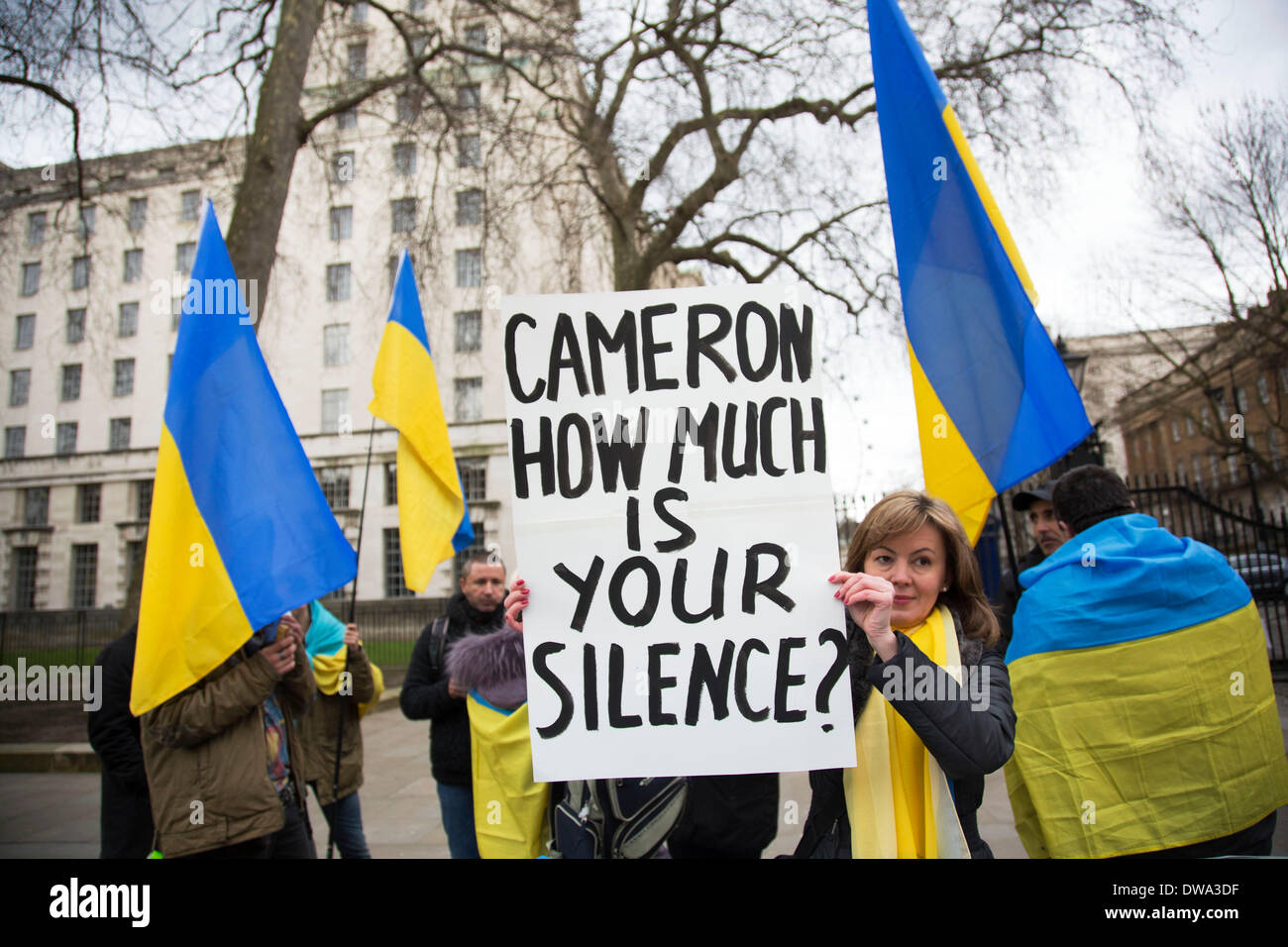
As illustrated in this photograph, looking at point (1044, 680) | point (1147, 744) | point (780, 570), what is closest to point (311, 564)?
point (780, 570)

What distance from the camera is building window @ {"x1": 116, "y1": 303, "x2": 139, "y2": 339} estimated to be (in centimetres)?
4134

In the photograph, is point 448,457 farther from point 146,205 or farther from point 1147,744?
point 146,205

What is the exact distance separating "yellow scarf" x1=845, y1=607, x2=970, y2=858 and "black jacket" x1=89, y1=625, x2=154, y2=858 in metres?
2.88

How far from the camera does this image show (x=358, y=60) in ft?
32.9

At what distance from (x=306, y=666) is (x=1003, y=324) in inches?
117

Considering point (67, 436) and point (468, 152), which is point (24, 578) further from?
point (468, 152)

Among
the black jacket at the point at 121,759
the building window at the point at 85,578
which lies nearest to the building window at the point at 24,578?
the building window at the point at 85,578

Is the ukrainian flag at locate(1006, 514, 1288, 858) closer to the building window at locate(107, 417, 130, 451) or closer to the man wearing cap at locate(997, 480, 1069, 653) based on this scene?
the man wearing cap at locate(997, 480, 1069, 653)

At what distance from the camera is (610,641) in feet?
6.14

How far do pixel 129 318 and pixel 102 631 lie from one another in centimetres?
2440

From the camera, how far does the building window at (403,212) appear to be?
1033 cm

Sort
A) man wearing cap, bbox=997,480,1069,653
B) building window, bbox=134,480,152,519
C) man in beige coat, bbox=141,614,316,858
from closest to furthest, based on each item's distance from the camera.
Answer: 1. man in beige coat, bbox=141,614,316,858
2. man wearing cap, bbox=997,480,1069,653
3. building window, bbox=134,480,152,519

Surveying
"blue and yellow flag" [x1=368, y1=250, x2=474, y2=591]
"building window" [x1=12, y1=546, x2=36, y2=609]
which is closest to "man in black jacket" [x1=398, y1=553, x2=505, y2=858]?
"blue and yellow flag" [x1=368, y1=250, x2=474, y2=591]
